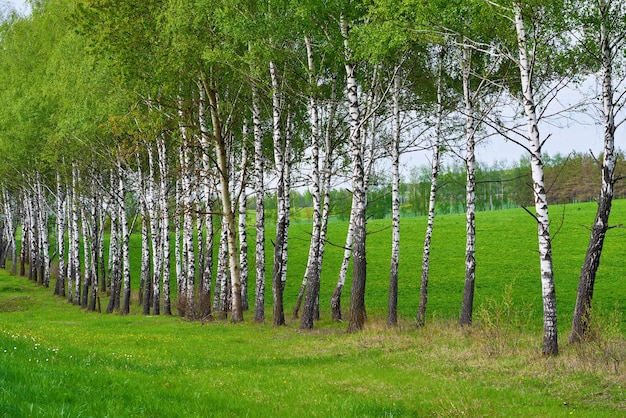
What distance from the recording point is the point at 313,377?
13.3m

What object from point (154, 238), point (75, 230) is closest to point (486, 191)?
point (75, 230)

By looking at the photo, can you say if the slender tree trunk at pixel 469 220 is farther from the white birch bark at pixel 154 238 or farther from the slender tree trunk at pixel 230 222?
the white birch bark at pixel 154 238

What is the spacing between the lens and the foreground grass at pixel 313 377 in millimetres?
8852

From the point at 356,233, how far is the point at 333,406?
1155 centimetres

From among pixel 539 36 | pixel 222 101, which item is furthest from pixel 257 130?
pixel 539 36

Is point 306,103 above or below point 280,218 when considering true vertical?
above

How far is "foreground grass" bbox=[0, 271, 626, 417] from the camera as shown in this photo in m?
8.85

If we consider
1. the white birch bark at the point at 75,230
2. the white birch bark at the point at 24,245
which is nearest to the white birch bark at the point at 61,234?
the white birch bark at the point at 75,230

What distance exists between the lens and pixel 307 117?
31.5 meters

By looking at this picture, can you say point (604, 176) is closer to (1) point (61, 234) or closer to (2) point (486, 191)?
(1) point (61, 234)

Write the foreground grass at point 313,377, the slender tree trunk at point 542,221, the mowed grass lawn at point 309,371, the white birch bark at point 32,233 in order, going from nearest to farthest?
the foreground grass at point 313,377, the mowed grass lawn at point 309,371, the slender tree trunk at point 542,221, the white birch bark at point 32,233

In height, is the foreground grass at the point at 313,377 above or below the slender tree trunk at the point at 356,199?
below

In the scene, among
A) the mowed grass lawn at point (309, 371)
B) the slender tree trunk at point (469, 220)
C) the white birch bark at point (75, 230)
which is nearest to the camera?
the mowed grass lawn at point (309, 371)

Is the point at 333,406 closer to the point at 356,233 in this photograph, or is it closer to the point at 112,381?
the point at 112,381
